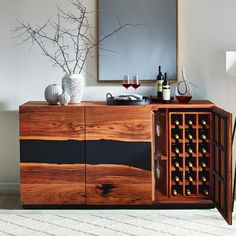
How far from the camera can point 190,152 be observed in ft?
13.6

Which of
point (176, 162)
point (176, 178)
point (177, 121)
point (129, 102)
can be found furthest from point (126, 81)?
point (176, 178)

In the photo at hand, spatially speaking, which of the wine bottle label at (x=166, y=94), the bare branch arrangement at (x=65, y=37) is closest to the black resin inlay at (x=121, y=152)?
the wine bottle label at (x=166, y=94)

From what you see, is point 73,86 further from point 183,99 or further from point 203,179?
point 203,179

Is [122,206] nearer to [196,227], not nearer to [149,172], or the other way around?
[149,172]

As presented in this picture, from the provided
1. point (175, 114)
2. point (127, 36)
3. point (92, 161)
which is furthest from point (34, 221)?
point (127, 36)

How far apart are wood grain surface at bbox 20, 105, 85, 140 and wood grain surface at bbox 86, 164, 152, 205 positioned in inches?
12.2

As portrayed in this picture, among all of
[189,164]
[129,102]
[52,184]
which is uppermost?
[129,102]

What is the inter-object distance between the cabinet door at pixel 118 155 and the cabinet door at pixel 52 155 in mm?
73

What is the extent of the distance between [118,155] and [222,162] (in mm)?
818

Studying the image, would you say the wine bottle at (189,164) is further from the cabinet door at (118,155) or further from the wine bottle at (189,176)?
the cabinet door at (118,155)

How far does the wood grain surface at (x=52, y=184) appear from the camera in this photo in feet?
13.4

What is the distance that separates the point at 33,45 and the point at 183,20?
1.32 m

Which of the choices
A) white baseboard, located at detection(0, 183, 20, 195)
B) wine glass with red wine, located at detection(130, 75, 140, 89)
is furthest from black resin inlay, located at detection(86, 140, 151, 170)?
white baseboard, located at detection(0, 183, 20, 195)

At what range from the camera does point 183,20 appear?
4449 mm
